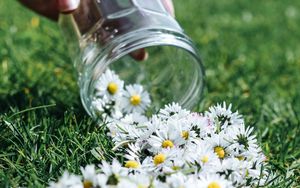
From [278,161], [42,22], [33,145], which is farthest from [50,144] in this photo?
[42,22]

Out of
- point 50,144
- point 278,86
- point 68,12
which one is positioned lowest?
point 278,86

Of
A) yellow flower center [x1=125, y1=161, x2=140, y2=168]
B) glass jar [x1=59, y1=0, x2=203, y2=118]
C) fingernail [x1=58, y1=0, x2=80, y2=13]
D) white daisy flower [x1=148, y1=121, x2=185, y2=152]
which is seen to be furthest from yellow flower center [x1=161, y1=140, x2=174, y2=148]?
fingernail [x1=58, y1=0, x2=80, y2=13]

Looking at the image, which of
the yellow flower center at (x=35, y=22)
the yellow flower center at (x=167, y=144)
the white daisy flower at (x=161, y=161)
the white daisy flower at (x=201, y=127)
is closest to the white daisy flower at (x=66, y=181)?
the white daisy flower at (x=161, y=161)

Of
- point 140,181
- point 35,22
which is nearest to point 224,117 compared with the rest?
point 140,181

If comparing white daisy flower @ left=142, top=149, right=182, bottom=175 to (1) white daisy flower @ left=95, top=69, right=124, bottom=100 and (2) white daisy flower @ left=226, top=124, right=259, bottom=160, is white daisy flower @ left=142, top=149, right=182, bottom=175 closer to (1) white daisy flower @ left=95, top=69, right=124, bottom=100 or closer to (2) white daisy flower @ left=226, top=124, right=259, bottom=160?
(2) white daisy flower @ left=226, top=124, right=259, bottom=160

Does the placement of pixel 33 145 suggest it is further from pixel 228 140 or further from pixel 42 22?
pixel 42 22

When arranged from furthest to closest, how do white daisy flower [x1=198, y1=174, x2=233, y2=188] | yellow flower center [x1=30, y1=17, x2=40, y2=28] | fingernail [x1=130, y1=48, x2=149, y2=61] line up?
yellow flower center [x1=30, y1=17, x2=40, y2=28], fingernail [x1=130, y1=48, x2=149, y2=61], white daisy flower [x1=198, y1=174, x2=233, y2=188]

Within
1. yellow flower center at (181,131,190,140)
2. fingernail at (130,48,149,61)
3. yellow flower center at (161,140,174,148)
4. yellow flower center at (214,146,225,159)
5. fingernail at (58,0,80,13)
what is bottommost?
fingernail at (130,48,149,61)
